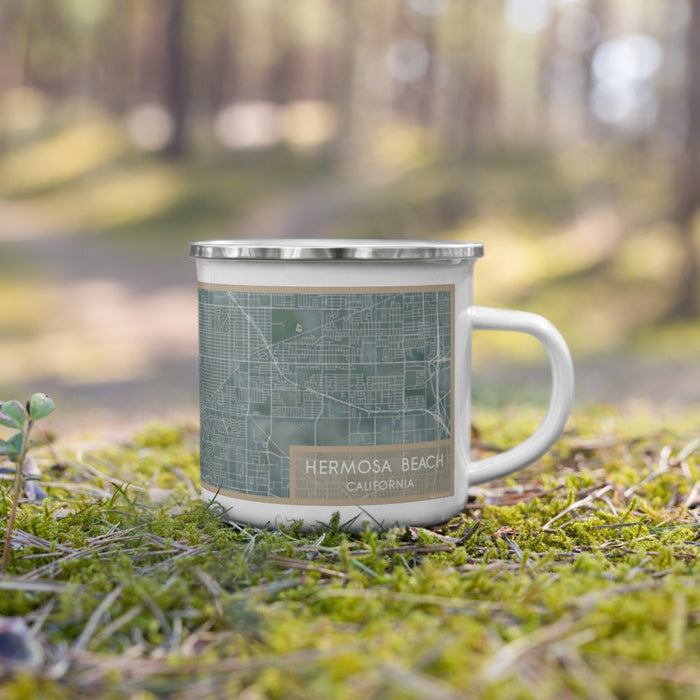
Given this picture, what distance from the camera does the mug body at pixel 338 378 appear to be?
5.66 ft

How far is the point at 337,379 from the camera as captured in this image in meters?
1.73

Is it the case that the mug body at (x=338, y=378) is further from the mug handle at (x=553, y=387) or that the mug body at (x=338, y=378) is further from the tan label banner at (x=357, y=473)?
the mug handle at (x=553, y=387)

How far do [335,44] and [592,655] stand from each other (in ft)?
81.8

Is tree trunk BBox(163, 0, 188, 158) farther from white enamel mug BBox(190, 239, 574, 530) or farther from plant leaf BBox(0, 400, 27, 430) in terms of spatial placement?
plant leaf BBox(0, 400, 27, 430)

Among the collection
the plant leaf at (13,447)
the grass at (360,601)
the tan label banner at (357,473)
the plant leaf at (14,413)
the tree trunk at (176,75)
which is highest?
the tree trunk at (176,75)

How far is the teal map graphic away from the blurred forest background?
7.76 feet

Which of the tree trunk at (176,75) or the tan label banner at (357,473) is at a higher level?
the tree trunk at (176,75)

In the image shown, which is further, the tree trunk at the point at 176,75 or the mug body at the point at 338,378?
the tree trunk at the point at 176,75

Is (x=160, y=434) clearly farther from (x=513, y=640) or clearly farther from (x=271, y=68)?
(x=271, y=68)

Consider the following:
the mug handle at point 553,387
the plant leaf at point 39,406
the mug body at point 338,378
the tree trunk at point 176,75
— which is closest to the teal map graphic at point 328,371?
the mug body at point 338,378

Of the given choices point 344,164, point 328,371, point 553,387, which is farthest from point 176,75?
point 328,371

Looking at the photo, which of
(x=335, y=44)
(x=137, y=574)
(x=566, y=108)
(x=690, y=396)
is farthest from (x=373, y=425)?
(x=566, y=108)

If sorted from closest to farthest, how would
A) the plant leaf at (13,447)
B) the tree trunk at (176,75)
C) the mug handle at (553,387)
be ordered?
the plant leaf at (13,447) < the mug handle at (553,387) < the tree trunk at (176,75)

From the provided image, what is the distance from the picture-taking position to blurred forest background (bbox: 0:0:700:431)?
8.52 metres
